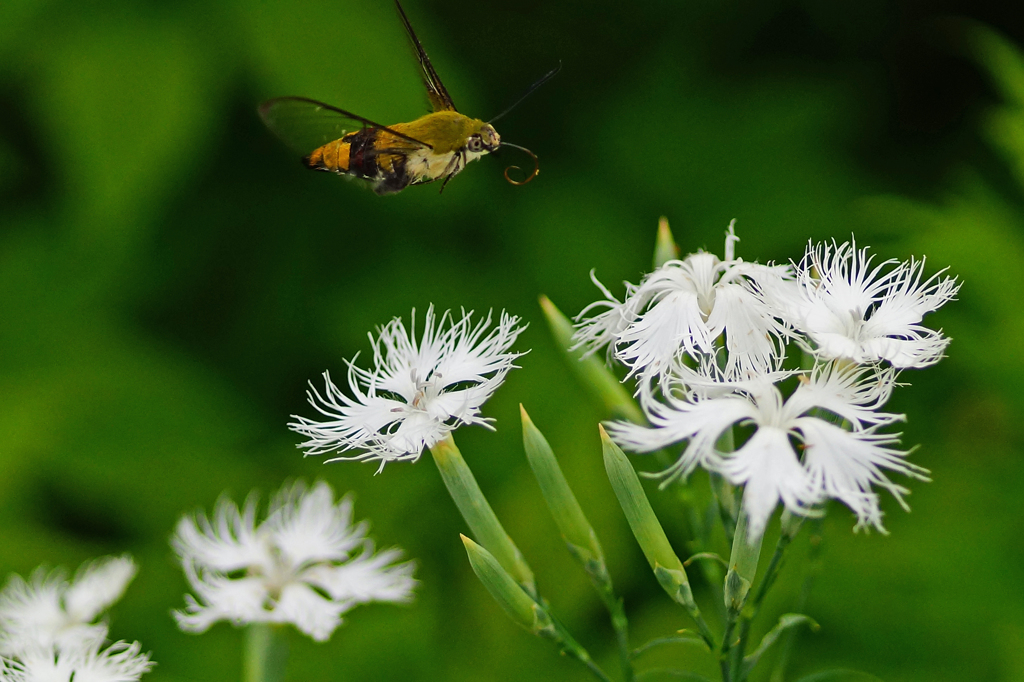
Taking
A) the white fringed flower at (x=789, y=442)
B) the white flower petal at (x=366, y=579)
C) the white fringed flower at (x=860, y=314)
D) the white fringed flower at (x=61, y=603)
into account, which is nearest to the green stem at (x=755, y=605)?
the white fringed flower at (x=789, y=442)

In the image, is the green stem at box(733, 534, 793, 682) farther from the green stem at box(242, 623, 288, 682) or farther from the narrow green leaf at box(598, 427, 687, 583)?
the green stem at box(242, 623, 288, 682)

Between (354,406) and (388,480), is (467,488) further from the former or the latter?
(388,480)

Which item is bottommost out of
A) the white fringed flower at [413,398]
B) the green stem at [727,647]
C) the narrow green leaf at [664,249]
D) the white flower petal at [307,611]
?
the green stem at [727,647]

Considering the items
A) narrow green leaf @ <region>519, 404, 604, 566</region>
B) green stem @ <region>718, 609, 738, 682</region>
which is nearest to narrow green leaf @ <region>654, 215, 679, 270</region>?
narrow green leaf @ <region>519, 404, 604, 566</region>

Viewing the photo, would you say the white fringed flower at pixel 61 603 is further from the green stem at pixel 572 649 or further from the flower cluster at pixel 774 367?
the flower cluster at pixel 774 367

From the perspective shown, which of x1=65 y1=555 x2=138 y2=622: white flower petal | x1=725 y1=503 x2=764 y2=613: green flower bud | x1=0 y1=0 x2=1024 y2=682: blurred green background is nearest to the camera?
x1=725 y1=503 x2=764 y2=613: green flower bud

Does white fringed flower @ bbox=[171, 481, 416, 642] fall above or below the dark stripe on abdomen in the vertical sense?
below

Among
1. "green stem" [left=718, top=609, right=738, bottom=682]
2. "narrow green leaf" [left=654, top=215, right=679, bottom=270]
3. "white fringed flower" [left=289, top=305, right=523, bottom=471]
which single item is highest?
"narrow green leaf" [left=654, top=215, right=679, bottom=270]
